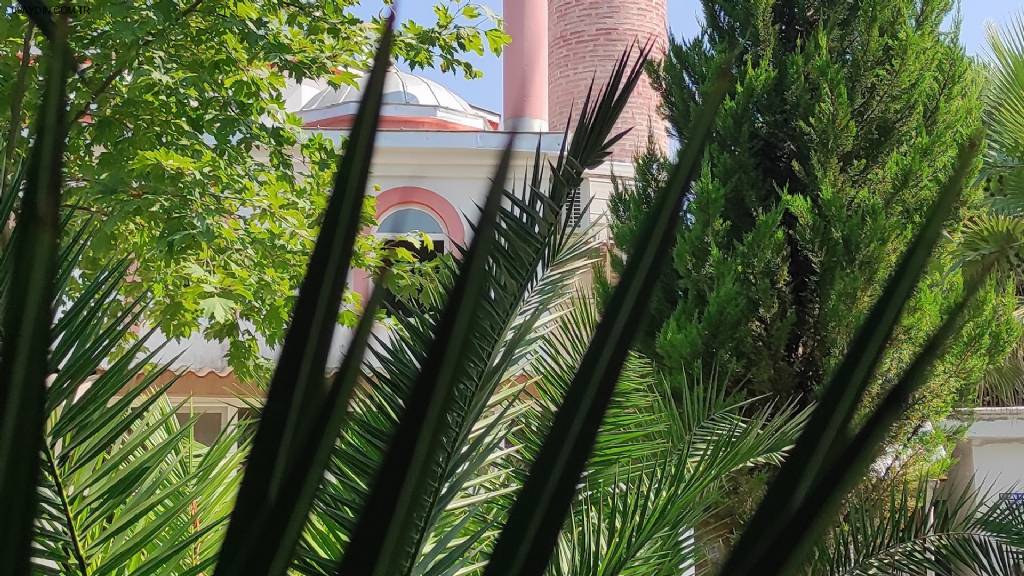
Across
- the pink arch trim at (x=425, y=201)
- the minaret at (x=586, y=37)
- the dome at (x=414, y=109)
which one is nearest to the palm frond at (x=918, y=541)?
the pink arch trim at (x=425, y=201)

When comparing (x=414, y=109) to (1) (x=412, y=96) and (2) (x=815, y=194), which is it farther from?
(2) (x=815, y=194)

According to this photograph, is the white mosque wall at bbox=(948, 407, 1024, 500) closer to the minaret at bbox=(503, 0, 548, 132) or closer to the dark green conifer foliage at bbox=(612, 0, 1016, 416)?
the dark green conifer foliage at bbox=(612, 0, 1016, 416)

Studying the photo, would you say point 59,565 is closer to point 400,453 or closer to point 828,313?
point 400,453

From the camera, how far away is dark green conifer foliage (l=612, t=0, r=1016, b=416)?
218 inches

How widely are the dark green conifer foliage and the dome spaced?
8.98m

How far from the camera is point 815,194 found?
589 centimetres

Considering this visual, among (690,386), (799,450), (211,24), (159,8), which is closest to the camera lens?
(799,450)

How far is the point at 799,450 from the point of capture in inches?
12.3

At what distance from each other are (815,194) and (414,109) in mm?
10629

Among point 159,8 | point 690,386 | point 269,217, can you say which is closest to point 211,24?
point 159,8

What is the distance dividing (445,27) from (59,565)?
17.2 ft

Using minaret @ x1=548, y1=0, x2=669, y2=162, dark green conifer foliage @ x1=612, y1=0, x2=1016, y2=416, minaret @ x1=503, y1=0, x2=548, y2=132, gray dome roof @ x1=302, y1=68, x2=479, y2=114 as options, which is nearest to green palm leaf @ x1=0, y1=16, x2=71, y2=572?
dark green conifer foliage @ x1=612, y1=0, x2=1016, y2=416

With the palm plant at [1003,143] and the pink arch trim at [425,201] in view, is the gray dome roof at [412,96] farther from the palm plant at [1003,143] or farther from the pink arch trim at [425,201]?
the palm plant at [1003,143]

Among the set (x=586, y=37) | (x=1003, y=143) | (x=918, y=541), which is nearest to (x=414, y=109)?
(x=586, y=37)
